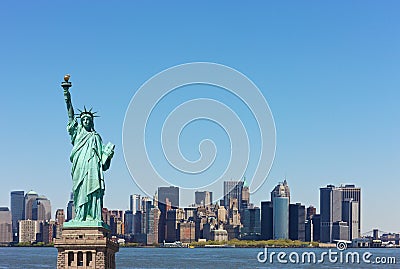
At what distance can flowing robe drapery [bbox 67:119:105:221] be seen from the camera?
4019cm

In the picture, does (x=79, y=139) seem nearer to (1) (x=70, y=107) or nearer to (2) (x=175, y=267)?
(1) (x=70, y=107)

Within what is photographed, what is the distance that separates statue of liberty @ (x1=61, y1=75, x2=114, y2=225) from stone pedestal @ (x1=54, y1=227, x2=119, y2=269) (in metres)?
0.75

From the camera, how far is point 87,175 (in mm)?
40375

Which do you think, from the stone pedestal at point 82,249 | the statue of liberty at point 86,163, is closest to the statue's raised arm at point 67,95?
the statue of liberty at point 86,163

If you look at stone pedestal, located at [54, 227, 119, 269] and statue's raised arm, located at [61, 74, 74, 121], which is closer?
stone pedestal, located at [54, 227, 119, 269]

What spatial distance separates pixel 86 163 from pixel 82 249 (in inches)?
145

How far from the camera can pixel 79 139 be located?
40781mm

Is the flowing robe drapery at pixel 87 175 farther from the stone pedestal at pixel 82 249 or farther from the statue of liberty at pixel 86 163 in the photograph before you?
the stone pedestal at pixel 82 249

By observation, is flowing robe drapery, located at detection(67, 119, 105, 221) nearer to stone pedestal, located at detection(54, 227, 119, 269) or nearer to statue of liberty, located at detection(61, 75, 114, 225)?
statue of liberty, located at detection(61, 75, 114, 225)

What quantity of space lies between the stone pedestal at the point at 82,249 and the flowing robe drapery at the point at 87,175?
36.5 inches

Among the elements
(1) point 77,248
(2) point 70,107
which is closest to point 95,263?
(1) point 77,248

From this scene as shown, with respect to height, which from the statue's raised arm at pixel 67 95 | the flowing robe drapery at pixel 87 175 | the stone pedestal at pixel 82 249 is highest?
the statue's raised arm at pixel 67 95

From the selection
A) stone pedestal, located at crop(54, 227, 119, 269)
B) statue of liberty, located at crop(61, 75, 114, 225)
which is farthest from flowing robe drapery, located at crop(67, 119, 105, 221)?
stone pedestal, located at crop(54, 227, 119, 269)

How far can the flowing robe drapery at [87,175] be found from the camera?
40.2 meters
